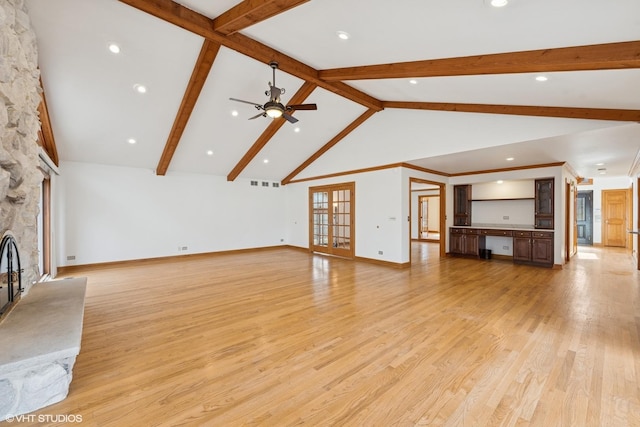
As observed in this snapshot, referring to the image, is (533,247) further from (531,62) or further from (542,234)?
(531,62)

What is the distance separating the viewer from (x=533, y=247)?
261 inches

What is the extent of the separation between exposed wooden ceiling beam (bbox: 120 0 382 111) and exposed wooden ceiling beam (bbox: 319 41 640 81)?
132 centimetres

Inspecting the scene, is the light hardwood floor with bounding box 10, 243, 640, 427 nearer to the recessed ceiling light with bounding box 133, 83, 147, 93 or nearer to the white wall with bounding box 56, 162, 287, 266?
the white wall with bounding box 56, 162, 287, 266

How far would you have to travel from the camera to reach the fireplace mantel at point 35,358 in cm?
176

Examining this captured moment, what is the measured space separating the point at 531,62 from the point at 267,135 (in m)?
5.23

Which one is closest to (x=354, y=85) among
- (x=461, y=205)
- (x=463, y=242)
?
(x=461, y=205)

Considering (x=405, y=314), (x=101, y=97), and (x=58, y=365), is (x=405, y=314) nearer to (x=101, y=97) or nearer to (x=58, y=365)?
(x=58, y=365)

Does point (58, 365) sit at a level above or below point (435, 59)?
below

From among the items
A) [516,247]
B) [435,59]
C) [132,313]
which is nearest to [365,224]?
[516,247]

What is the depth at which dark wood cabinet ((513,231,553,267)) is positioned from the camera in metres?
6.41

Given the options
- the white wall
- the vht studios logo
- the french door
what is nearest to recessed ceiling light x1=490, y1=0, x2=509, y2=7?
the vht studios logo

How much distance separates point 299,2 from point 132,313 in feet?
13.6

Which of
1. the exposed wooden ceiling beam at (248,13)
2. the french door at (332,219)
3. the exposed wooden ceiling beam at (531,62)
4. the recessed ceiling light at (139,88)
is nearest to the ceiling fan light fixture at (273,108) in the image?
the exposed wooden ceiling beam at (248,13)

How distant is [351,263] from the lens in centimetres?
714
